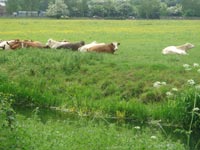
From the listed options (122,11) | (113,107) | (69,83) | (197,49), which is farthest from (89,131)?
(122,11)

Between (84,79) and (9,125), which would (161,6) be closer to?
(84,79)

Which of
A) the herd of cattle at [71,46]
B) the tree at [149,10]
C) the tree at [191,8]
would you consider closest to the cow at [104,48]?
the herd of cattle at [71,46]

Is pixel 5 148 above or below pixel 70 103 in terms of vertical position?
above

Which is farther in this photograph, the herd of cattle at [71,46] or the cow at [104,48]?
the herd of cattle at [71,46]

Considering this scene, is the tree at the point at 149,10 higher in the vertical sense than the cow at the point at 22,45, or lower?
lower

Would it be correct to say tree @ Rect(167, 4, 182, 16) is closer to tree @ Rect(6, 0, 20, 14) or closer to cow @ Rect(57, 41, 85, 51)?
tree @ Rect(6, 0, 20, 14)

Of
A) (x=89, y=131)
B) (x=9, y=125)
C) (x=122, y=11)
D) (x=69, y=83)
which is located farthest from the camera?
(x=122, y=11)

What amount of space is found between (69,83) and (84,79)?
61cm

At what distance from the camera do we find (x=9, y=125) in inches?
370

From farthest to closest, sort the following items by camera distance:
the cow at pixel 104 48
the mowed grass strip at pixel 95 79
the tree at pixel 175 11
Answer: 1. the tree at pixel 175 11
2. the cow at pixel 104 48
3. the mowed grass strip at pixel 95 79

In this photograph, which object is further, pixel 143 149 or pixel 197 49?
pixel 197 49

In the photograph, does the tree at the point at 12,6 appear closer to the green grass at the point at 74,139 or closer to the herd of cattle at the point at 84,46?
the herd of cattle at the point at 84,46

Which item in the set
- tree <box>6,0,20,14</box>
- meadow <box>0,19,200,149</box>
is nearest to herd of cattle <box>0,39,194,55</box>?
meadow <box>0,19,200,149</box>

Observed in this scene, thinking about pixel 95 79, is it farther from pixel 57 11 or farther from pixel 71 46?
pixel 57 11
